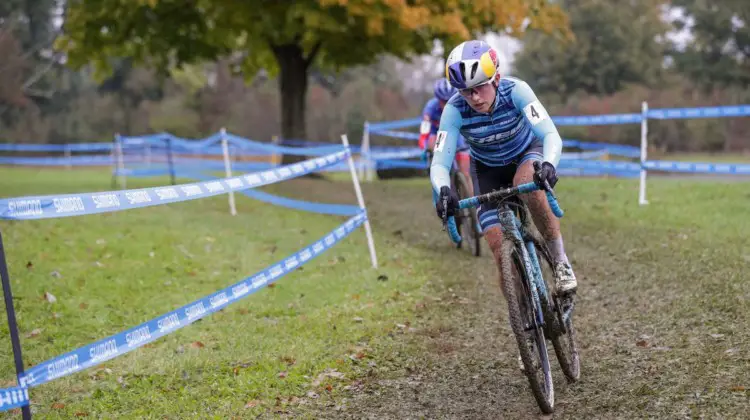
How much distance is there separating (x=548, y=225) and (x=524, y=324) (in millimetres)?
834

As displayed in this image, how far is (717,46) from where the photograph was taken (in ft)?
161

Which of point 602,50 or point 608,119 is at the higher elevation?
point 602,50

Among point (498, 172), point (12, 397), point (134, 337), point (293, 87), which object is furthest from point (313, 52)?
point (12, 397)

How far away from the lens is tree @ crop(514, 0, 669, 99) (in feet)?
160

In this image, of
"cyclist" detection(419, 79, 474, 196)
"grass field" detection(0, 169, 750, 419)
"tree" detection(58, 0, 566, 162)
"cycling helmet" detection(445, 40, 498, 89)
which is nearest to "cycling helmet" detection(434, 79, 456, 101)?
"cyclist" detection(419, 79, 474, 196)

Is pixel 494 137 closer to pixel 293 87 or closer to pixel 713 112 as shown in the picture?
pixel 713 112

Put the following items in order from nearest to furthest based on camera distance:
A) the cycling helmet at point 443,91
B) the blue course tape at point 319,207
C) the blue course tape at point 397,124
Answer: the cycling helmet at point 443,91 < the blue course tape at point 319,207 < the blue course tape at point 397,124

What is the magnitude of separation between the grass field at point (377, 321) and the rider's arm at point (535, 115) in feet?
5.53

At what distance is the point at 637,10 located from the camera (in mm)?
51594

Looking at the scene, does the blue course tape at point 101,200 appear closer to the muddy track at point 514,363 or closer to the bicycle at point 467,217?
the muddy track at point 514,363

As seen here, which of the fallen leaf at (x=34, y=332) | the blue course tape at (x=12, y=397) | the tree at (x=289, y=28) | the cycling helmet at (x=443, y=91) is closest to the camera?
the blue course tape at (x=12, y=397)

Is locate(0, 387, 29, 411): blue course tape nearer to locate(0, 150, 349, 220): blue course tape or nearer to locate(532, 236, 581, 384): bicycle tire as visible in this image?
locate(0, 150, 349, 220): blue course tape

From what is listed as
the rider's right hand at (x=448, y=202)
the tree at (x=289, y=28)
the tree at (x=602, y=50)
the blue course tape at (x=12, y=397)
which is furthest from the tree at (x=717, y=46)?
the blue course tape at (x=12, y=397)

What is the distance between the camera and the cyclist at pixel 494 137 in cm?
500
